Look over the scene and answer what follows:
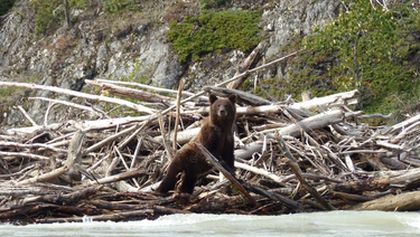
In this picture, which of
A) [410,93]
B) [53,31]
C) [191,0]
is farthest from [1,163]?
[53,31]

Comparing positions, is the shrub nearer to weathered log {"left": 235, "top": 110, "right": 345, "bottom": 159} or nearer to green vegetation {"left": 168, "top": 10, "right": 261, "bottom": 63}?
green vegetation {"left": 168, "top": 10, "right": 261, "bottom": 63}

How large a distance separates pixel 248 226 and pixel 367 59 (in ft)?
77.5

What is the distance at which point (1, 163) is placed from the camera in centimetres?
1198

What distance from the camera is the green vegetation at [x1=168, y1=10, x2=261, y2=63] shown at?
121ft

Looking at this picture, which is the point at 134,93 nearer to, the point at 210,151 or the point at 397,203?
the point at 210,151

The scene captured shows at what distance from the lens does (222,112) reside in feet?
32.1

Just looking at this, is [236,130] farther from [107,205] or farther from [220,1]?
[220,1]

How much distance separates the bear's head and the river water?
151 centimetres

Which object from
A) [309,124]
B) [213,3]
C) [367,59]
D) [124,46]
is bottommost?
[124,46]

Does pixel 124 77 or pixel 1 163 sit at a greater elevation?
pixel 1 163

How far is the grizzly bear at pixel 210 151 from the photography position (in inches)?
388

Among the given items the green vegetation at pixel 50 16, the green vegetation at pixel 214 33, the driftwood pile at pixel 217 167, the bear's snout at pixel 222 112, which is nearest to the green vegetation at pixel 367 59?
the green vegetation at pixel 214 33

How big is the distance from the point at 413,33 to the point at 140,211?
81.5 ft

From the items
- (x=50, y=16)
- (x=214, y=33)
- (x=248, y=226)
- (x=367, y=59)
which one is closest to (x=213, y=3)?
(x=214, y=33)
